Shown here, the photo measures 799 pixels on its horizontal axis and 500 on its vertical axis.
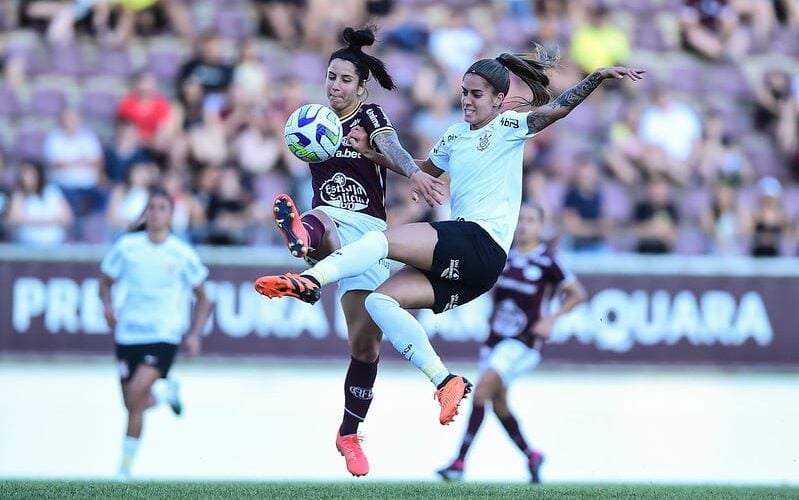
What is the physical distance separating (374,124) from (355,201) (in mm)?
458

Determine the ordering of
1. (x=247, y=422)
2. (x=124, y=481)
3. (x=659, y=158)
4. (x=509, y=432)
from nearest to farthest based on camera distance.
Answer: (x=124, y=481) < (x=509, y=432) < (x=247, y=422) < (x=659, y=158)

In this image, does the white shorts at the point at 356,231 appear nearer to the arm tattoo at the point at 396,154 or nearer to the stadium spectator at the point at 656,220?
the arm tattoo at the point at 396,154

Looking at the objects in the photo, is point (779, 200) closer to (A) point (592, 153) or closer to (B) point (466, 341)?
(A) point (592, 153)

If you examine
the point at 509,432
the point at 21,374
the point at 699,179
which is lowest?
the point at 21,374

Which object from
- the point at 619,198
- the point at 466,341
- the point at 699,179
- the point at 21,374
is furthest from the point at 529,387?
the point at 21,374

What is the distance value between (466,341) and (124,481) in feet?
24.8

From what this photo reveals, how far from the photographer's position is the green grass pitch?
8062 mm

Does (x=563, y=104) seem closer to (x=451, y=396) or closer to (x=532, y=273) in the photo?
(x=451, y=396)

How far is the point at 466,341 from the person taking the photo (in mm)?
16109

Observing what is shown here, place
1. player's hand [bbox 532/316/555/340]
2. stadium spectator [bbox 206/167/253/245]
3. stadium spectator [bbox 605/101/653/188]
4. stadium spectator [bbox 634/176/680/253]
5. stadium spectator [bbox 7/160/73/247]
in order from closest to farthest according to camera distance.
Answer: player's hand [bbox 532/316/555/340], stadium spectator [bbox 7/160/73/247], stadium spectator [bbox 206/167/253/245], stadium spectator [bbox 634/176/680/253], stadium spectator [bbox 605/101/653/188]

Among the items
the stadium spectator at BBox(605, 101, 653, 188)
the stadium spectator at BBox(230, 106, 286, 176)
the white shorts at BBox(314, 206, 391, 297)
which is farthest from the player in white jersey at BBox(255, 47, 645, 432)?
the stadium spectator at BBox(605, 101, 653, 188)

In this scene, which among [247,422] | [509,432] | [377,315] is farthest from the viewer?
[247,422]

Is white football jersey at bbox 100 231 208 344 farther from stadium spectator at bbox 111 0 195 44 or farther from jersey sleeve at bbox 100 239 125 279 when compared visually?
stadium spectator at bbox 111 0 195 44

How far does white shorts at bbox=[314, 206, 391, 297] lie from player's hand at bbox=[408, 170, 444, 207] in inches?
27.8
